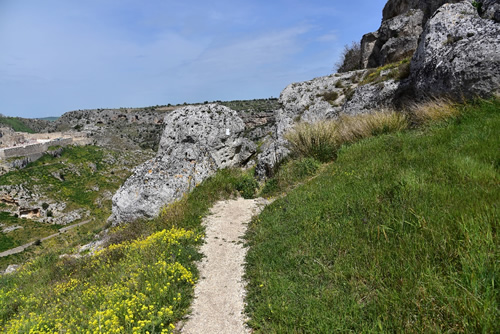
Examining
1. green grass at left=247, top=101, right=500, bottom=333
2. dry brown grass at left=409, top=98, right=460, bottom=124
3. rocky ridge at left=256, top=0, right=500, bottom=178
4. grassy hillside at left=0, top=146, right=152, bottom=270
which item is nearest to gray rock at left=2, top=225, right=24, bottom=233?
grassy hillside at left=0, top=146, right=152, bottom=270

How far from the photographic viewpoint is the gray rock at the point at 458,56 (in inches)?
273

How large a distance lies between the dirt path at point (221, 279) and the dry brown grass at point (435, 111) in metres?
5.72

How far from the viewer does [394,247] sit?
3490 millimetres

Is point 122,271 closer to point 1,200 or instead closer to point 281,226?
point 281,226

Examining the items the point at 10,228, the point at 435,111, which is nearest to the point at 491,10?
the point at 435,111

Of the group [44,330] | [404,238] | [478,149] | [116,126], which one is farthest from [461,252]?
[116,126]

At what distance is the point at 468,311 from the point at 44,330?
19.8 ft

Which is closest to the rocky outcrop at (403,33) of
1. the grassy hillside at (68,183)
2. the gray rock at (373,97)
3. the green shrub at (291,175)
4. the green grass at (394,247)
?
the gray rock at (373,97)

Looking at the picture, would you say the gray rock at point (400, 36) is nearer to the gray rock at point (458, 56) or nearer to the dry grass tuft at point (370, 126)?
the gray rock at point (458, 56)

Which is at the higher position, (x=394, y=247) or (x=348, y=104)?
(x=348, y=104)

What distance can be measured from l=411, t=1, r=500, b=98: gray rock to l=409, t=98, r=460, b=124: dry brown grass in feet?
1.15

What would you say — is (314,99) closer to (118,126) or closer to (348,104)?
(348,104)

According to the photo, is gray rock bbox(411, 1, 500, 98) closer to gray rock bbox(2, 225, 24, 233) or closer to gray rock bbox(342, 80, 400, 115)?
gray rock bbox(342, 80, 400, 115)

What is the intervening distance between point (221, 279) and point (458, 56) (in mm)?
8833
